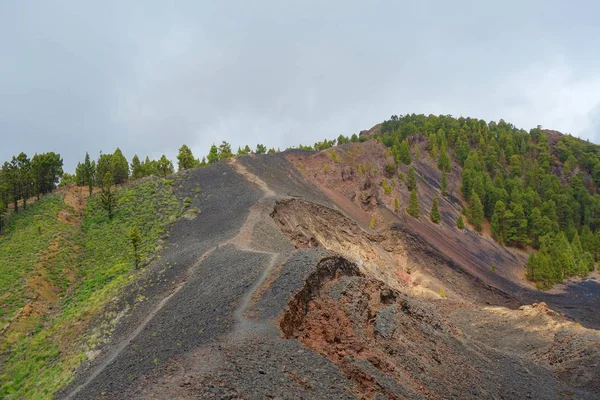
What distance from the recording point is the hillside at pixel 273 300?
622 inches

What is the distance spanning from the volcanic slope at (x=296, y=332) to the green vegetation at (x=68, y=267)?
95.8 inches

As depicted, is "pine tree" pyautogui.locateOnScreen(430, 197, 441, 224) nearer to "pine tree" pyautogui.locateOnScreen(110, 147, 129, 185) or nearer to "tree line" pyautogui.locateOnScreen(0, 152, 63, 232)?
"pine tree" pyautogui.locateOnScreen(110, 147, 129, 185)

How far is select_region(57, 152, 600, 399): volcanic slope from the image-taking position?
14492 mm

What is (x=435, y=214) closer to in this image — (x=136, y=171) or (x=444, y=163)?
(x=444, y=163)

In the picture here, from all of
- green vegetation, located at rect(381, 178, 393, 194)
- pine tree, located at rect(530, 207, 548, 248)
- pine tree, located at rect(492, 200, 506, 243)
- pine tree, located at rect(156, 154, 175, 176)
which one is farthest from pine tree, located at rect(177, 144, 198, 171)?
pine tree, located at rect(530, 207, 548, 248)

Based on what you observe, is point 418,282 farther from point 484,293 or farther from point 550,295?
point 550,295

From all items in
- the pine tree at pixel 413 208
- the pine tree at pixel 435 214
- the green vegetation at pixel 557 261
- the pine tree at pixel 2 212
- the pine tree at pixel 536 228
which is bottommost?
the green vegetation at pixel 557 261

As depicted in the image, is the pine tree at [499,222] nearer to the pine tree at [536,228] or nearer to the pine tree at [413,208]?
the pine tree at [536,228]

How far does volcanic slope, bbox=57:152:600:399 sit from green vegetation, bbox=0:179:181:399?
2.43 metres

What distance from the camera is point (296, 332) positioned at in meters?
17.5

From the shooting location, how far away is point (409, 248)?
→ 48938 millimetres

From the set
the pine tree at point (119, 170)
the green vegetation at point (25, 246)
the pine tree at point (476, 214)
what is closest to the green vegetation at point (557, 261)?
the pine tree at point (476, 214)

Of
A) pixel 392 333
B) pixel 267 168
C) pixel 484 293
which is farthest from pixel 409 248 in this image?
pixel 392 333

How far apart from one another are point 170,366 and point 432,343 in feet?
48.3
